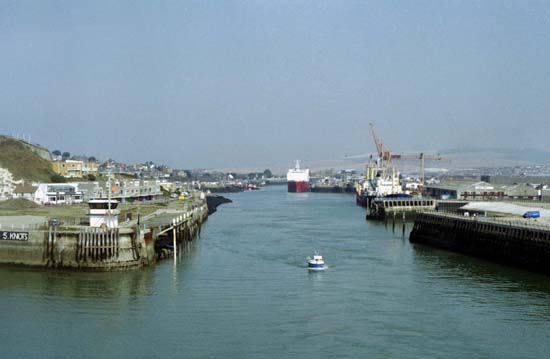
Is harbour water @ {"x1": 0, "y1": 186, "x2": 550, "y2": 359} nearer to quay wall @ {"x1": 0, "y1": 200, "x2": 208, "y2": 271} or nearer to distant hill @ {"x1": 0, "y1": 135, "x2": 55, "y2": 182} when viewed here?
quay wall @ {"x1": 0, "y1": 200, "x2": 208, "y2": 271}

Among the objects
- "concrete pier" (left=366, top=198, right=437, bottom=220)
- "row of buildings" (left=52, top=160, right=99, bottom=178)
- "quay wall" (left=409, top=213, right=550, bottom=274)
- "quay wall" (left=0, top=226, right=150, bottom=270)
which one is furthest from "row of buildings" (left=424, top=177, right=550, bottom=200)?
"quay wall" (left=0, top=226, right=150, bottom=270)

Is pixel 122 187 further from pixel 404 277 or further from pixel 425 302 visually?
pixel 425 302

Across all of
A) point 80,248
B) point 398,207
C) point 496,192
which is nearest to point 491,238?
point 80,248

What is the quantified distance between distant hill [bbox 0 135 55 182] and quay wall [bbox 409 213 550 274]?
5429 centimetres

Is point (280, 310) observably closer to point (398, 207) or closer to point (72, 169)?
point (398, 207)

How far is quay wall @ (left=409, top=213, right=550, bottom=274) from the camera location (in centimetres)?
3656

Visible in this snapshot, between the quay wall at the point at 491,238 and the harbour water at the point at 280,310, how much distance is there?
111 centimetres

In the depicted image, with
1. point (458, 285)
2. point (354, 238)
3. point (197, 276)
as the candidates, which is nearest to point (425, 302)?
point (458, 285)

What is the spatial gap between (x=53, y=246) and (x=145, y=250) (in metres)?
4.93

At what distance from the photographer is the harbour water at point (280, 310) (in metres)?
22.4

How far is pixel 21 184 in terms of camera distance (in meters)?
80.5

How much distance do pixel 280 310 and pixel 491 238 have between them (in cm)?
2036

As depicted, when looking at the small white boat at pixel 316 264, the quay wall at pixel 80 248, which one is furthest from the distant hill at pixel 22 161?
the small white boat at pixel 316 264

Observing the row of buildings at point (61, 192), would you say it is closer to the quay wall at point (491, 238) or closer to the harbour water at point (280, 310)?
the quay wall at point (491, 238)
